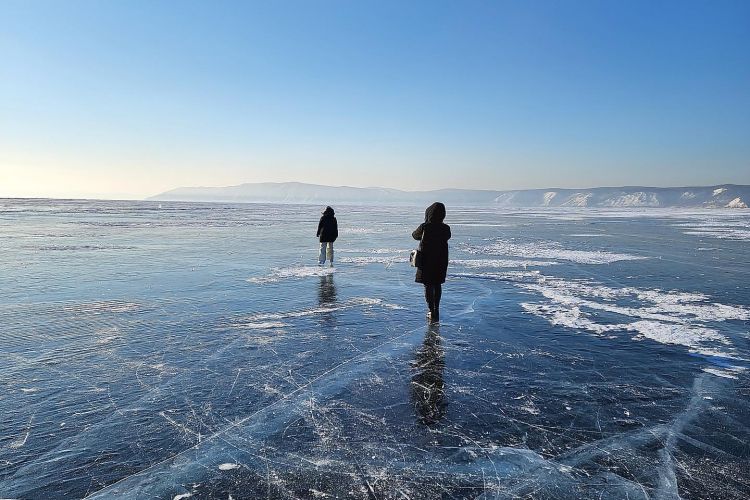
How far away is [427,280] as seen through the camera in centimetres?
773

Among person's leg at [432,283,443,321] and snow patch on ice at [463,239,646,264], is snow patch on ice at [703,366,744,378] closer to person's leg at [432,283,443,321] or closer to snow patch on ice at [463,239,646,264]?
person's leg at [432,283,443,321]

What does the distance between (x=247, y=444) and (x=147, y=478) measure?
2.59ft

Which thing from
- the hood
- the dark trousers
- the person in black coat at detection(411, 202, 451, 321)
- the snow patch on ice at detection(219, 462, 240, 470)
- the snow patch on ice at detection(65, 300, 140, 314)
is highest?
the hood

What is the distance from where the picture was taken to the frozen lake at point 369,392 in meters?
3.45

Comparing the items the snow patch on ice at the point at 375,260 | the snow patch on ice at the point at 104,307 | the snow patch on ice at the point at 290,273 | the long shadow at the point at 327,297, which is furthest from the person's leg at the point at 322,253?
the snow patch on ice at the point at 104,307

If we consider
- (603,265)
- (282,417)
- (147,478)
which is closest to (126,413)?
(147,478)

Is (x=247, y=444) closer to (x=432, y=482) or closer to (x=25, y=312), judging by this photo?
(x=432, y=482)

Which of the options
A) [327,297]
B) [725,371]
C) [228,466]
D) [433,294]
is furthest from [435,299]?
[228,466]

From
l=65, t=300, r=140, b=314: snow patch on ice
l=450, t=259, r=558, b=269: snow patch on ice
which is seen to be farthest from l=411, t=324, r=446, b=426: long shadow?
l=450, t=259, r=558, b=269: snow patch on ice

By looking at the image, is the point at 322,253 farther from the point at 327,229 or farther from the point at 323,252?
the point at 327,229

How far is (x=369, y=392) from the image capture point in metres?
4.93

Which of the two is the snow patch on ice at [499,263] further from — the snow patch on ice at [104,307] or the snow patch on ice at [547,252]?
the snow patch on ice at [104,307]

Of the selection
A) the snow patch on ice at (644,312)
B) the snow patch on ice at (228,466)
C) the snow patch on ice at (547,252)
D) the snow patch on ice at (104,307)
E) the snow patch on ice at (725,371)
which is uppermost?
the snow patch on ice at (104,307)

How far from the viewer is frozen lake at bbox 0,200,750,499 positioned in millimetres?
3451
